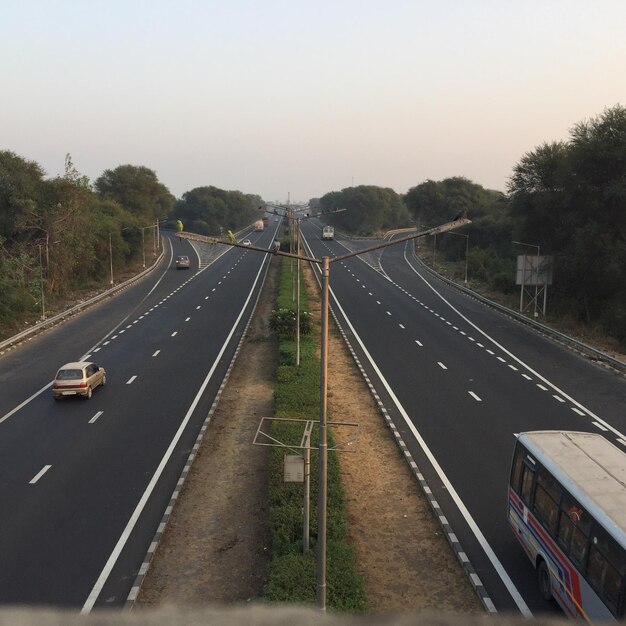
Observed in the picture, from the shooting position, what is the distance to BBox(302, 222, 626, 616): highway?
14492 millimetres

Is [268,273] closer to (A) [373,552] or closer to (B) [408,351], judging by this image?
(B) [408,351]

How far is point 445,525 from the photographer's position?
48.9ft

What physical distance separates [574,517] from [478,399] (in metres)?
15.1

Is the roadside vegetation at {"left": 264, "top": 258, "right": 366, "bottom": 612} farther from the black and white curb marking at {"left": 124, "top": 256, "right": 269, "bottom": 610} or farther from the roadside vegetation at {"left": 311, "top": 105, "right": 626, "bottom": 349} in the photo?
the roadside vegetation at {"left": 311, "top": 105, "right": 626, "bottom": 349}

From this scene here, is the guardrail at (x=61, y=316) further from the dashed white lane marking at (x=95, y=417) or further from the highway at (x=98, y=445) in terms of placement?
the dashed white lane marking at (x=95, y=417)

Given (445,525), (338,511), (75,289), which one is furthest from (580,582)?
(75,289)

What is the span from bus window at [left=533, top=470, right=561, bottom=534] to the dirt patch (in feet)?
6.80

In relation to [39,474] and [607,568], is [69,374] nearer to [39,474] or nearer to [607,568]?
[39,474]

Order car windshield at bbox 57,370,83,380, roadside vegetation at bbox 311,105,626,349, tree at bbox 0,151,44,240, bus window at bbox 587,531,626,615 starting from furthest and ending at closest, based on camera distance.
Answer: tree at bbox 0,151,44,240, roadside vegetation at bbox 311,105,626,349, car windshield at bbox 57,370,83,380, bus window at bbox 587,531,626,615

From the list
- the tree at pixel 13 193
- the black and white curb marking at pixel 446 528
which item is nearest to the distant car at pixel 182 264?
the tree at pixel 13 193

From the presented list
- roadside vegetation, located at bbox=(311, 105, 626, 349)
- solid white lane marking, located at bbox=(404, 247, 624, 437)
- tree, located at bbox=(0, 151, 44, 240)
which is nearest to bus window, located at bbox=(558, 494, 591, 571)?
solid white lane marking, located at bbox=(404, 247, 624, 437)

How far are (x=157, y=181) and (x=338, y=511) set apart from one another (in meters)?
103

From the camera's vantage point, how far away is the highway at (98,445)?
13484 millimetres

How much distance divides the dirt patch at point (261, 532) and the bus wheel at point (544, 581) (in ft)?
4.40
